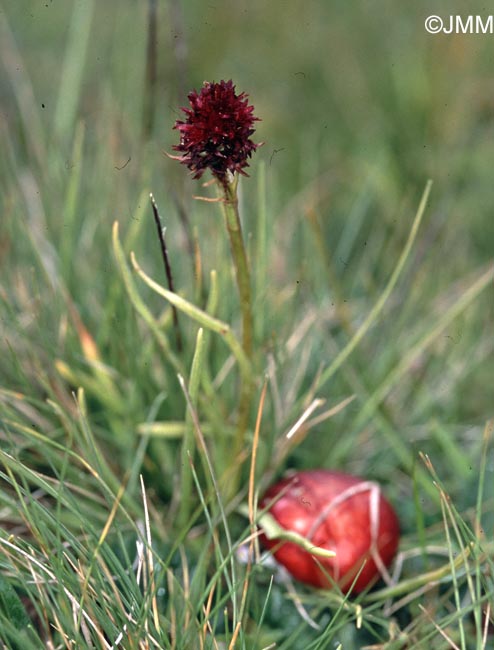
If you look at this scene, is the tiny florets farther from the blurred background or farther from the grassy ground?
the blurred background

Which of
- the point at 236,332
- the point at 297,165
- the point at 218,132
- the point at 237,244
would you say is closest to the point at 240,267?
the point at 237,244

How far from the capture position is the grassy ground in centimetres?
117

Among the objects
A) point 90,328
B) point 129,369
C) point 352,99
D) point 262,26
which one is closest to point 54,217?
point 90,328

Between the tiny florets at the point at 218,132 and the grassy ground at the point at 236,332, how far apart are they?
0.23 metres

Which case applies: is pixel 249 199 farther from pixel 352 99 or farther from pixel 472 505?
pixel 472 505

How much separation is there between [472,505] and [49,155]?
4.17 feet

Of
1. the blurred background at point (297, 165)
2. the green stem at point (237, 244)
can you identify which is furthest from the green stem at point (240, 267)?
the blurred background at point (297, 165)

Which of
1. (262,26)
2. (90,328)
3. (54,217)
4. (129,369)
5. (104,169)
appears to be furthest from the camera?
(262,26)

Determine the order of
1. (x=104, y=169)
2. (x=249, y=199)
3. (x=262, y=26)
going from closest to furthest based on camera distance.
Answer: (x=104, y=169)
(x=249, y=199)
(x=262, y=26)

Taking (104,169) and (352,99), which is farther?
(352,99)

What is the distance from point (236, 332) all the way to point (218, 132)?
2.36 feet

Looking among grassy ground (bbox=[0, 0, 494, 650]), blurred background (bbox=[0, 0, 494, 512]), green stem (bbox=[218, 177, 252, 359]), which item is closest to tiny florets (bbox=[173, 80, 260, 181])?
green stem (bbox=[218, 177, 252, 359])

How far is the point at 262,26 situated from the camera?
282cm

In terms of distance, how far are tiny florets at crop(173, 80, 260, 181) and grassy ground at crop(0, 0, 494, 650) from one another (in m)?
0.23
